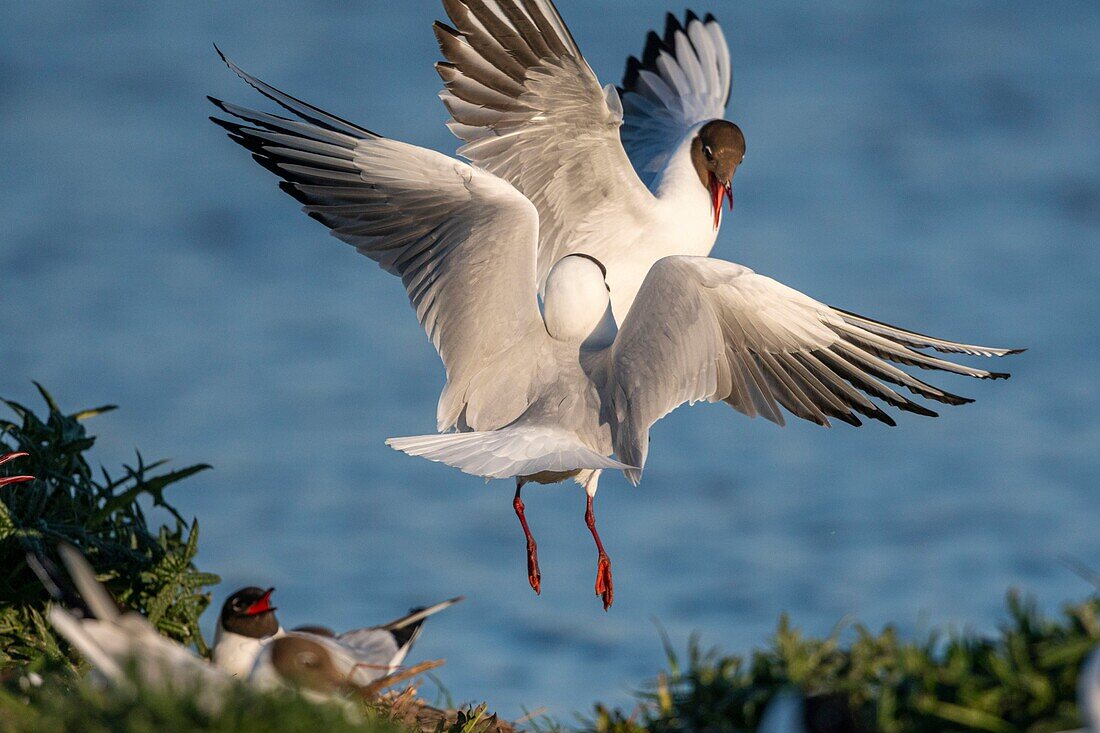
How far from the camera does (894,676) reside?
327 centimetres

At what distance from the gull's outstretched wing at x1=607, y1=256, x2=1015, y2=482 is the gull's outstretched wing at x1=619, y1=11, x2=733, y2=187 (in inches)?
135

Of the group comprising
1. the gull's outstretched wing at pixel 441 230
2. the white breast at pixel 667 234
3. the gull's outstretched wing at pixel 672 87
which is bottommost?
the gull's outstretched wing at pixel 441 230

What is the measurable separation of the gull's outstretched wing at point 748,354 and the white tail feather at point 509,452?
35cm

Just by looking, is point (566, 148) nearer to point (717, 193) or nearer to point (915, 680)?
point (717, 193)

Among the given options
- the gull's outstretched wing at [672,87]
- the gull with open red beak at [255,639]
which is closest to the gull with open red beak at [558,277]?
the gull with open red beak at [255,639]

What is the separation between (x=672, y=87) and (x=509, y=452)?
4873mm

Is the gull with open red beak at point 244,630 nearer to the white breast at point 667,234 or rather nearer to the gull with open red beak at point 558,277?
the gull with open red beak at point 558,277

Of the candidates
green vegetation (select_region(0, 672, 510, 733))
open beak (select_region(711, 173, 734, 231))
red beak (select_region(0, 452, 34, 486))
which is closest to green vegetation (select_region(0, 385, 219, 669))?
red beak (select_region(0, 452, 34, 486))

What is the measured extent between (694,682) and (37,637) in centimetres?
287

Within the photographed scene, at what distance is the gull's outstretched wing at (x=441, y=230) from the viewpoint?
6.62m

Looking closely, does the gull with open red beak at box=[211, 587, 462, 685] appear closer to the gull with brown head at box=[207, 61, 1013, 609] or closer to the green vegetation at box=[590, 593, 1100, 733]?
the gull with brown head at box=[207, 61, 1013, 609]

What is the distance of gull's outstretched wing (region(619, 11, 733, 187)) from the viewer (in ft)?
32.0

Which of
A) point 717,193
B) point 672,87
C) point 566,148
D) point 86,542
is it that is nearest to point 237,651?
point 86,542

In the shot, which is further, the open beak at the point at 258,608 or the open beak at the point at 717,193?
the open beak at the point at 717,193
